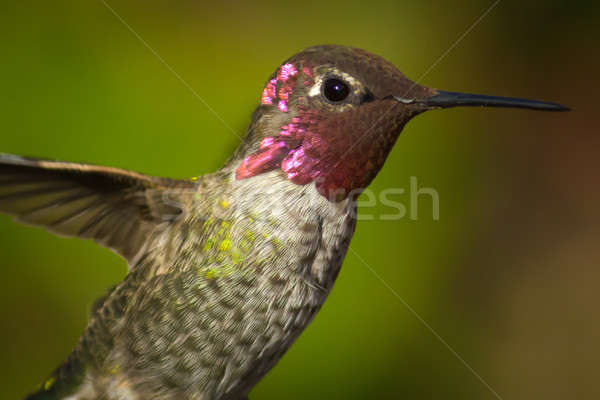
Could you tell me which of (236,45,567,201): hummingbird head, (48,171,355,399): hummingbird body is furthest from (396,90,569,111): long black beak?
(48,171,355,399): hummingbird body

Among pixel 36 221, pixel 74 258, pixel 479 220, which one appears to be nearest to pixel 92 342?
pixel 36 221

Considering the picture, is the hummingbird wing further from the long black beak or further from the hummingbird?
the long black beak

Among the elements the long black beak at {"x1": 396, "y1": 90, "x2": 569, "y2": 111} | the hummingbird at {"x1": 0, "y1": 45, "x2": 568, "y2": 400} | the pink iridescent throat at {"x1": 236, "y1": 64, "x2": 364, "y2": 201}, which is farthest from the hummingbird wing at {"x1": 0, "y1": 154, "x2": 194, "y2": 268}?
the long black beak at {"x1": 396, "y1": 90, "x2": 569, "y2": 111}

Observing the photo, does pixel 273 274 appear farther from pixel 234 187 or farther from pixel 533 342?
pixel 533 342

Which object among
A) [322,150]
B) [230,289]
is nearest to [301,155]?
[322,150]

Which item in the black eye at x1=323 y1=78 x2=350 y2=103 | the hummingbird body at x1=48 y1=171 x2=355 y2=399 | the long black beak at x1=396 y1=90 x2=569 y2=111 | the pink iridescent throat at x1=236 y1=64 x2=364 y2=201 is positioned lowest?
the hummingbird body at x1=48 y1=171 x2=355 y2=399

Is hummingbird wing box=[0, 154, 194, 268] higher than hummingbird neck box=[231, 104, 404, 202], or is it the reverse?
hummingbird neck box=[231, 104, 404, 202]

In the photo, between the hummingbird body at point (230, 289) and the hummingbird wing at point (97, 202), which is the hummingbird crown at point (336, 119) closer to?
the hummingbird body at point (230, 289)

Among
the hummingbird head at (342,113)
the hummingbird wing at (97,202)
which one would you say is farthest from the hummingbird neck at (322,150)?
the hummingbird wing at (97,202)

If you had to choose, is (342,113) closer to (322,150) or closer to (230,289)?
(322,150)
